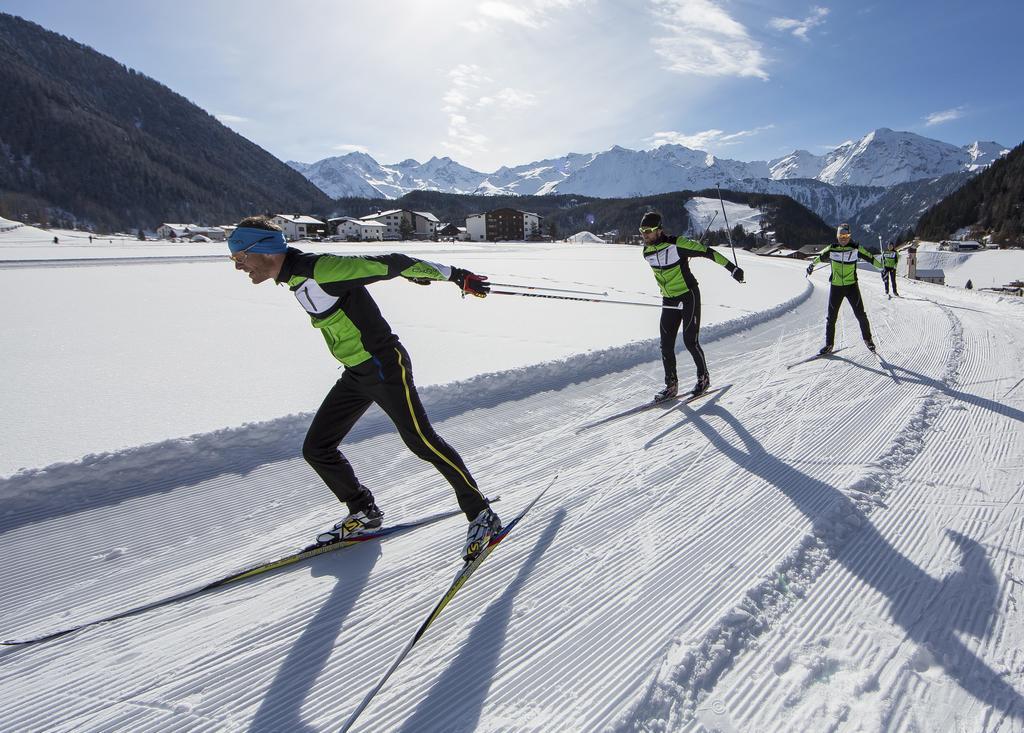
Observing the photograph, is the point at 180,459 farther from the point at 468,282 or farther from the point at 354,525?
the point at 468,282

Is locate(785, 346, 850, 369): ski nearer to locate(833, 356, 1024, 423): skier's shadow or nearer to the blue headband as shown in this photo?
locate(833, 356, 1024, 423): skier's shadow

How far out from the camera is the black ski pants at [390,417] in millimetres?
2857

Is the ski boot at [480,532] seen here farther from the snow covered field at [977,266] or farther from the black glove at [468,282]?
the snow covered field at [977,266]

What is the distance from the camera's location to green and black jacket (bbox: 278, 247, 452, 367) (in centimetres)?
265

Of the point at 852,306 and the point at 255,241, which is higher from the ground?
the point at 255,241

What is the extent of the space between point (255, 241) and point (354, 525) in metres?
1.77

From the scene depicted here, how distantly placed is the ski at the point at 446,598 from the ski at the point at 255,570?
47cm

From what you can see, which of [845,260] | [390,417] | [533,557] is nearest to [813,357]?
[845,260]

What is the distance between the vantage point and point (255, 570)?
112 inches

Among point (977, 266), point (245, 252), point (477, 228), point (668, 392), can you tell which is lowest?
point (668, 392)

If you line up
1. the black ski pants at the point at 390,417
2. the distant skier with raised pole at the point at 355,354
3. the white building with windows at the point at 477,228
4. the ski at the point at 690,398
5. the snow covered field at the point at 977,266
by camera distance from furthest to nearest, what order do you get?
1. the white building with windows at the point at 477,228
2. the snow covered field at the point at 977,266
3. the ski at the point at 690,398
4. the black ski pants at the point at 390,417
5. the distant skier with raised pole at the point at 355,354

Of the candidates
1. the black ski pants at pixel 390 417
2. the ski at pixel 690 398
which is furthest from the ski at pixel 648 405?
the black ski pants at pixel 390 417

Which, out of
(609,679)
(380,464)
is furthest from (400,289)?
(609,679)

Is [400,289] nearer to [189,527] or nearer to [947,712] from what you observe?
[189,527]
